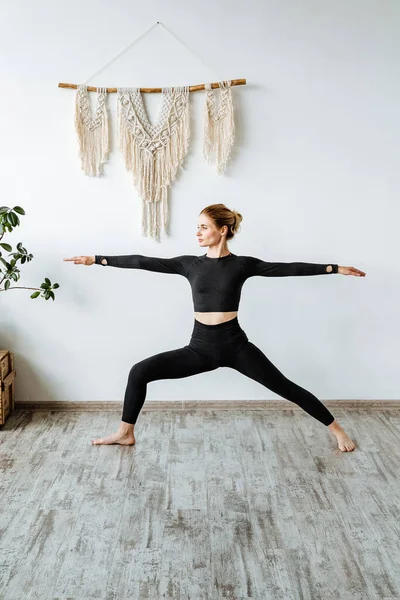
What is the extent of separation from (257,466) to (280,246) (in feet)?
4.28

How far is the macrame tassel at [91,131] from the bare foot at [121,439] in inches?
56.0

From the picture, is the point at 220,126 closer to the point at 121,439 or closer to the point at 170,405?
the point at 170,405

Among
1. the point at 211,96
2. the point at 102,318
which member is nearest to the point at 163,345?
the point at 102,318

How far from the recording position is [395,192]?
4027mm

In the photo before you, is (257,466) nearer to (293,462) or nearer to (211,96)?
(293,462)

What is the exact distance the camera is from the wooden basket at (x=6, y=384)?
3832 mm

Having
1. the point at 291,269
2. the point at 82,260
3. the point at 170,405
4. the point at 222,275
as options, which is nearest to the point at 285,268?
the point at 291,269

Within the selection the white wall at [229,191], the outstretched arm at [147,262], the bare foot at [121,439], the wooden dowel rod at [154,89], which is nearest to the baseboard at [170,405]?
the white wall at [229,191]

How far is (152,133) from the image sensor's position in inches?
155

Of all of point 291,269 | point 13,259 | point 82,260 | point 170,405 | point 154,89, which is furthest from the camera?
point 170,405

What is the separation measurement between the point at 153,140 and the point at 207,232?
2.61 feet

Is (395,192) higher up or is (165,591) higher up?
(395,192)

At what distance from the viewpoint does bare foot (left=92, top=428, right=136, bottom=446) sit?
11.6 ft

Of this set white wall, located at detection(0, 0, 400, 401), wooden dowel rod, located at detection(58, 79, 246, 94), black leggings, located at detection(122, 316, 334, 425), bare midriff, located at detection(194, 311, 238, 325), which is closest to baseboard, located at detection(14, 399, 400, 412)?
white wall, located at detection(0, 0, 400, 401)
